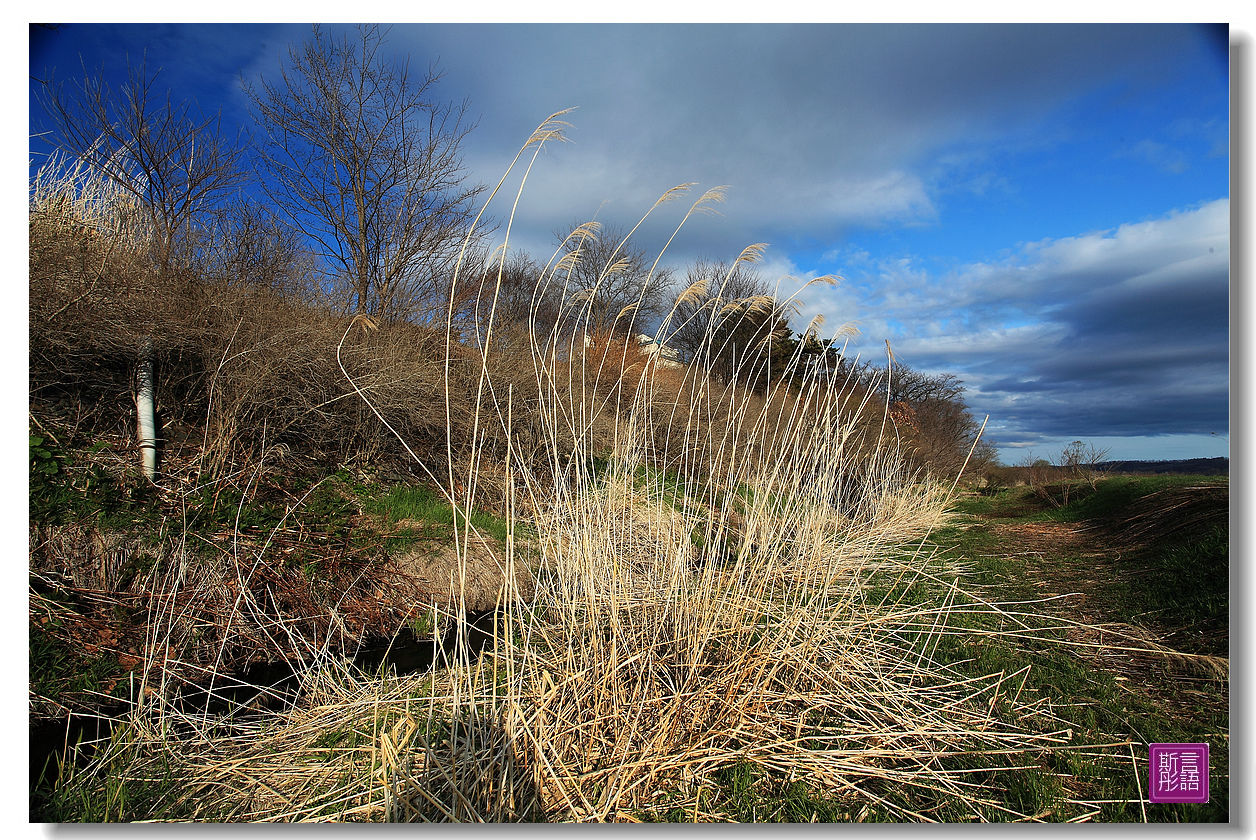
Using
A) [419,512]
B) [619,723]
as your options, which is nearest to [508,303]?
[419,512]

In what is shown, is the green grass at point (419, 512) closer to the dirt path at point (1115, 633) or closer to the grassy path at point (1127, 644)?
the grassy path at point (1127, 644)

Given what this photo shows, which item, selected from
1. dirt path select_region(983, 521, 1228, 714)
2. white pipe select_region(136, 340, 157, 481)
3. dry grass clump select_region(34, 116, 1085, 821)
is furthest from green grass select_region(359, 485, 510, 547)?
dirt path select_region(983, 521, 1228, 714)

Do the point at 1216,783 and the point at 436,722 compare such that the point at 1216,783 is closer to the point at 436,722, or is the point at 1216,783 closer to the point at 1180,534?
the point at 436,722

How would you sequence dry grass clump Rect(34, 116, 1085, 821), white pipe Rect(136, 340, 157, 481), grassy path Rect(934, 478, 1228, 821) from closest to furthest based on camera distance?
dry grass clump Rect(34, 116, 1085, 821) < grassy path Rect(934, 478, 1228, 821) < white pipe Rect(136, 340, 157, 481)

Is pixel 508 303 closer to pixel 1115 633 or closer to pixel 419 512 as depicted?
pixel 419 512

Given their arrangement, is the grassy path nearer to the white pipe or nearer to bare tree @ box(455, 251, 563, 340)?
bare tree @ box(455, 251, 563, 340)

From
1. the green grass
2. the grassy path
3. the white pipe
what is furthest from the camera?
the green grass

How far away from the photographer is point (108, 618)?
10.1 ft

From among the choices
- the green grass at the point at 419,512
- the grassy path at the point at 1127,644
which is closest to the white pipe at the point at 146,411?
the green grass at the point at 419,512

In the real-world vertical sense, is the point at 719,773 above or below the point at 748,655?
below

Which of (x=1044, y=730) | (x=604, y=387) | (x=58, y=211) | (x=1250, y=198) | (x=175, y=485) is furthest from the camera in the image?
(x=604, y=387)

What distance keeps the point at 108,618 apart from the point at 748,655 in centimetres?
339

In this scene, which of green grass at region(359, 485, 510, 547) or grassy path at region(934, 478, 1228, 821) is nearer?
grassy path at region(934, 478, 1228, 821)

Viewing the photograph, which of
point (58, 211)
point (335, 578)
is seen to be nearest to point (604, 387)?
point (335, 578)
